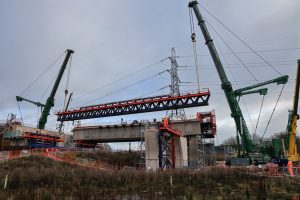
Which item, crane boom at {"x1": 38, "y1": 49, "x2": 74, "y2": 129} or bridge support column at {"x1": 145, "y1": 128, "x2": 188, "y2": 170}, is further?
crane boom at {"x1": 38, "y1": 49, "x2": 74, "y2": 129}

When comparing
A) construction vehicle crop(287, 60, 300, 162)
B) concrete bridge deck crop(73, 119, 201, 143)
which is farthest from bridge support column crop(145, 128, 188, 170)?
construction vehicle crop(287, 60, 300, 162)

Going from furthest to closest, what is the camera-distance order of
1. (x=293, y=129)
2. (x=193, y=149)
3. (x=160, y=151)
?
(x=193, y=149) < (x=293, y=129) < (x=160, y=151)

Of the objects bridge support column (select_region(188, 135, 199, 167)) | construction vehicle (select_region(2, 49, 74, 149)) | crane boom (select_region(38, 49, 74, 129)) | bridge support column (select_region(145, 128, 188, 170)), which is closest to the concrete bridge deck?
bridge support column (select_region(188, 135, 199, 167))

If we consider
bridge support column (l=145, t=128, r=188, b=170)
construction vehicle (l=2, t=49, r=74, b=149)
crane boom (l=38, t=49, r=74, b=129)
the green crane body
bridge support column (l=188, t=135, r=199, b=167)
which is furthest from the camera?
crane boom (l=38, t=49, r=74, b=129)

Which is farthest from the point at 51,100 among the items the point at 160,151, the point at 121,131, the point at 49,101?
the point at 160,151

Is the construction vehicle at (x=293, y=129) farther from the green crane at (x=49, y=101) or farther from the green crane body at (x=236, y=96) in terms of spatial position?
the green crane at (x=49, y=101)

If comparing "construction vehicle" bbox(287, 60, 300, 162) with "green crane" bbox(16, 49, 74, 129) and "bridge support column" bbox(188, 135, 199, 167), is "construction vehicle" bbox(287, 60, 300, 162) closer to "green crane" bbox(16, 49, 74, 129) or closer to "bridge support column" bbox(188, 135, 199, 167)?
"bridge support column" bbox(188, 135, 199, 167)

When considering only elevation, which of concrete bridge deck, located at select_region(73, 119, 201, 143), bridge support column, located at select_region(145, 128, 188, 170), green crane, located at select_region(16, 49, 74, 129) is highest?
green crane, located at select_region(16, 49, 74, 129)

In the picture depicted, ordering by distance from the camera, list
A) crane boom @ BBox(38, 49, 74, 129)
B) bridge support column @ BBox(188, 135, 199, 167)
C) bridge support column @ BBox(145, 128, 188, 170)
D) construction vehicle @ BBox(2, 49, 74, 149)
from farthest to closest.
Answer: crane boom @ BBox(38, 49, 74, 129)
construction vehicle @ BBox(2, 49, 74, 149)
bridge support column @ BBox(188, 135, 199, 167)
bridge support column @ BBox(145, 128, 188, 170)

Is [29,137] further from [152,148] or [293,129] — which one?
[293,129]

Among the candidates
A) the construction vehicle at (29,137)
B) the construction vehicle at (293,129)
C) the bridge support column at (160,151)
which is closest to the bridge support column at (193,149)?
the bridge support column at (160,151)

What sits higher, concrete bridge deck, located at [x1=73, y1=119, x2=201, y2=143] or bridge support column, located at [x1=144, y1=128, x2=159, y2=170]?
concrete bridge deck, located at [x1=73, y1=119, x2=201, y2=143]

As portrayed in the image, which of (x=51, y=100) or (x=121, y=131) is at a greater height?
(x=51, y=100)

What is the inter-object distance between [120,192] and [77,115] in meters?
47.2
